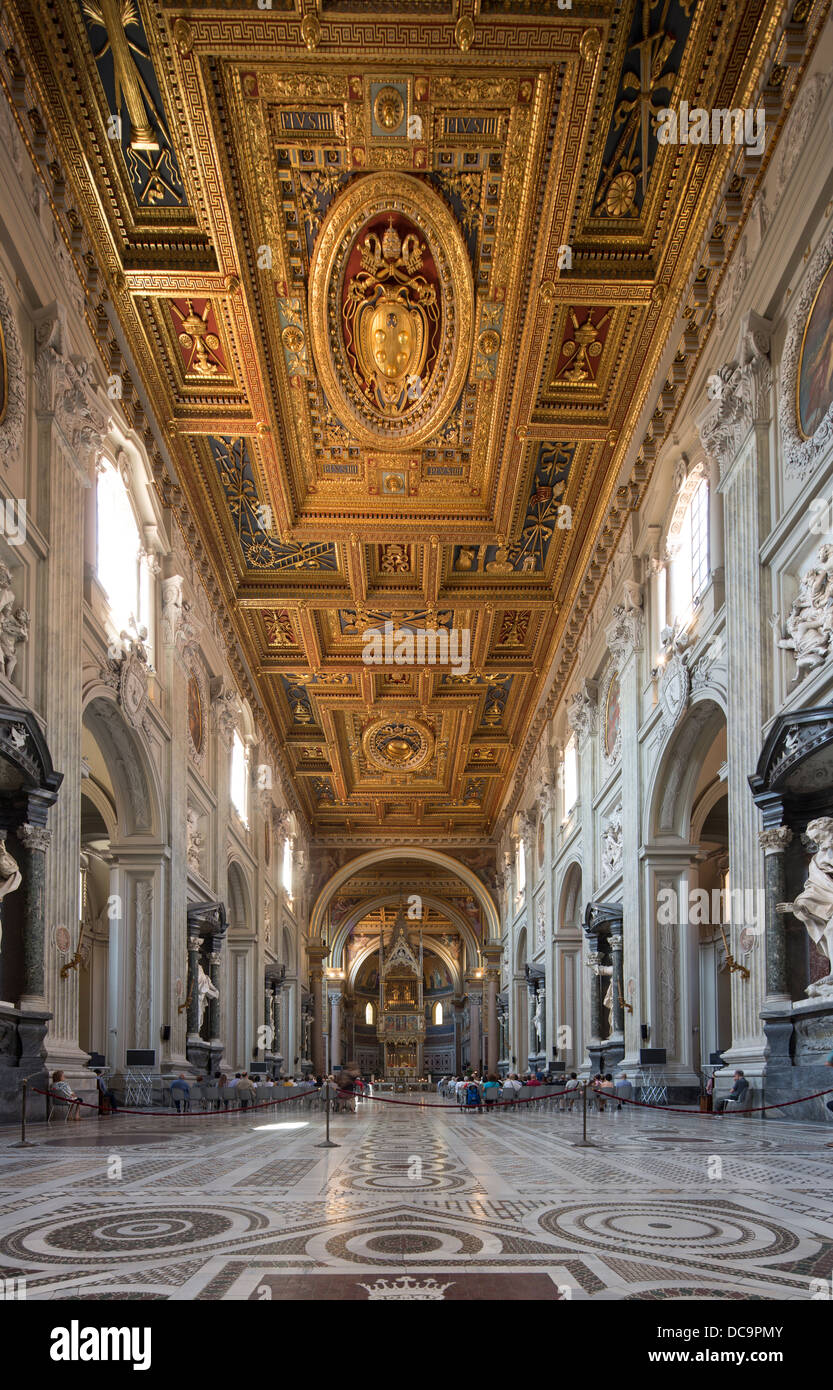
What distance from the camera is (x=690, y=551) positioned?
16062 millimetres

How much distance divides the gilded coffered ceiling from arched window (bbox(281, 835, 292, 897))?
13918mm

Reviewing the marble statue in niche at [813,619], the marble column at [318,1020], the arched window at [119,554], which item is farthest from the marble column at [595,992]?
the marble column at [318,1020]

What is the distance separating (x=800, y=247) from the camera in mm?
11273

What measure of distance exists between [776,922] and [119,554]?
1022 cm

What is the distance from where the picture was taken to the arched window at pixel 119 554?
15703 millimetres

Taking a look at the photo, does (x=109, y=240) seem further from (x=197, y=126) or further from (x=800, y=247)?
(x=800, y=247)

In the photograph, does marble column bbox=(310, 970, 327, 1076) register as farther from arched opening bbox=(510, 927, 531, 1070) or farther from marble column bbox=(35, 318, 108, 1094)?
marble column bbox=(35, 318, 108, 1094)

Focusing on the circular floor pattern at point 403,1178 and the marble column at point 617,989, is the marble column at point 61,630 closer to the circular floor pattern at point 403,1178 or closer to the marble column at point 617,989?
the circular floor pattern at point 403,1178

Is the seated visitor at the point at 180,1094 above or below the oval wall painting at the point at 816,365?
below

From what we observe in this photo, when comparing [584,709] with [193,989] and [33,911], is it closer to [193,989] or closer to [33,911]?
[193,989]

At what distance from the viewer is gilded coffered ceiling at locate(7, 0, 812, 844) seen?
37.8ft

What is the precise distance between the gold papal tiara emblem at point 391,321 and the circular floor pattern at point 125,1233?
12.1 meters
